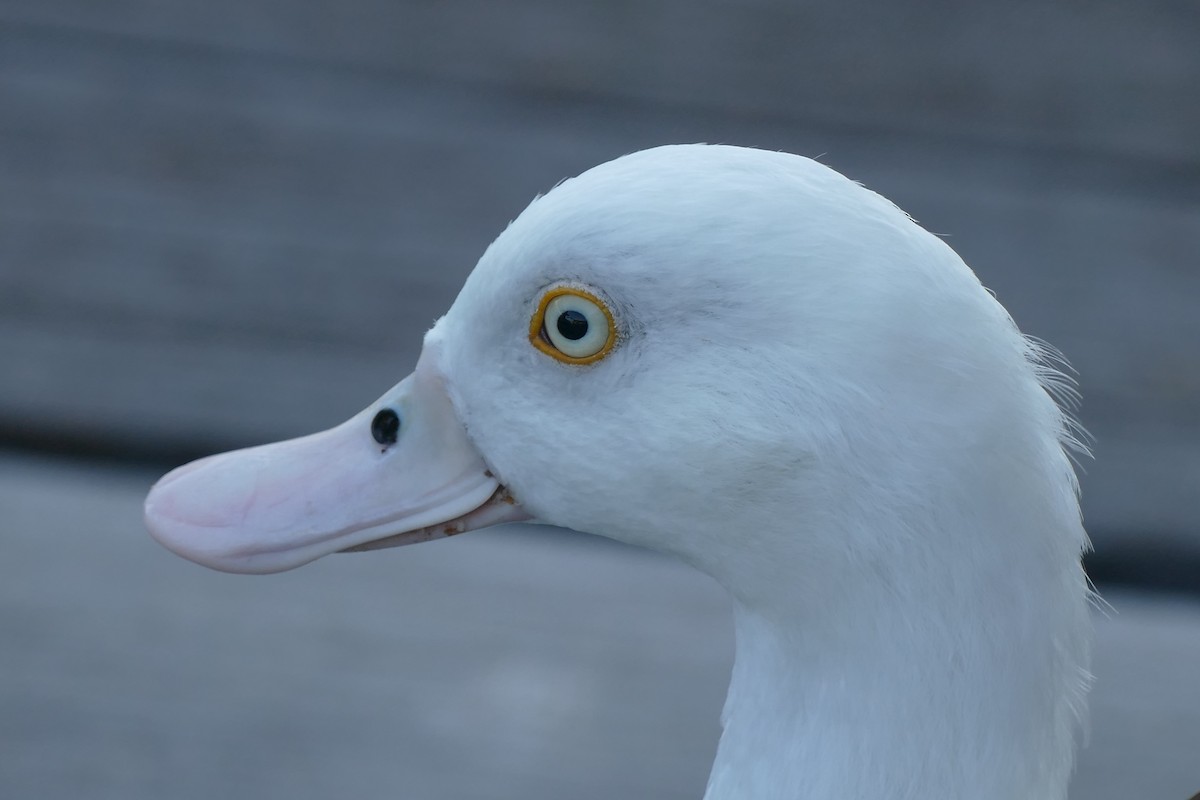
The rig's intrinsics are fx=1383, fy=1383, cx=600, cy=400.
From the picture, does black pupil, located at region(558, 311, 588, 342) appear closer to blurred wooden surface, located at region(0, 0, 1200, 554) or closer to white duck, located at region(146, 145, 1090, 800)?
white duck, located at region(146, 145, 1090, 800)

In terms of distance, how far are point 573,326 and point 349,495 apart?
0.17 metres

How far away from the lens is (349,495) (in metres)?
0.69

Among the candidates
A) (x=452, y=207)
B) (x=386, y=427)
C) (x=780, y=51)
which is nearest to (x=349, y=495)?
(x=386, y=427)

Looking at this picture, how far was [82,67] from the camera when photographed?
1.62 m

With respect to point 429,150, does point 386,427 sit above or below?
below

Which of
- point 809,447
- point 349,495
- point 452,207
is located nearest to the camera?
point 809,447

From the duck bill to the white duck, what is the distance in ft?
0.09

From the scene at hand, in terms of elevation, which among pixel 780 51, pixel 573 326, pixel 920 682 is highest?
pixel 780 51

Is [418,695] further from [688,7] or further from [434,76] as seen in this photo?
[688,7]

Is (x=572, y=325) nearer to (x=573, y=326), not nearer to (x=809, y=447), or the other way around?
(x=573, y=326)

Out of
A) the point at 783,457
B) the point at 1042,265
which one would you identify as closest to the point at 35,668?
the point at 783,457

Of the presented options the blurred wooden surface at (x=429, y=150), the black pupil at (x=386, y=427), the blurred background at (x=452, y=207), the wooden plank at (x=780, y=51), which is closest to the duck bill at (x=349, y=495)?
the black pupil at (x=386, y=427)

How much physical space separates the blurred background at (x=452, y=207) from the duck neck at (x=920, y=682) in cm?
76

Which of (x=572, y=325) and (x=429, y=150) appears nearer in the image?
(x=572, y=325)
